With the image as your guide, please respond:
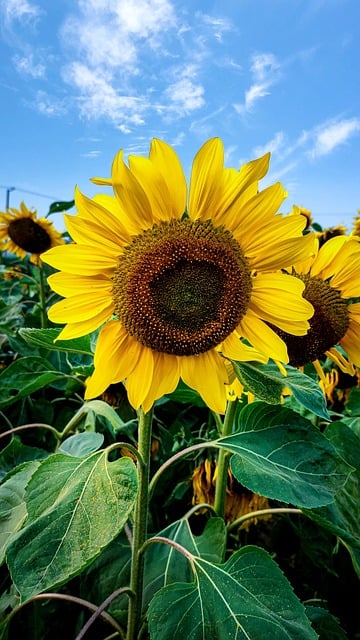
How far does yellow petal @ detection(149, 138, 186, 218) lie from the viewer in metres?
0.76

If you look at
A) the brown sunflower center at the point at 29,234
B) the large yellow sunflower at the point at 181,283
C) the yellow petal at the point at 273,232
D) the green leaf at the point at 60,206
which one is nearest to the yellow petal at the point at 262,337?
the large yellow sunflower at the point at 181,283

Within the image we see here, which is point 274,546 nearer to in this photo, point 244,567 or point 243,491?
point 243,491

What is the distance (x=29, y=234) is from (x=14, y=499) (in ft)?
7.83

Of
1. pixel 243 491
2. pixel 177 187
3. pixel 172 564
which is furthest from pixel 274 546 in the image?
pixel 177 187

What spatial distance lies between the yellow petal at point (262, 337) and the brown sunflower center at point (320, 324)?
16cm

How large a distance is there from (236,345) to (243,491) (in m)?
0.64

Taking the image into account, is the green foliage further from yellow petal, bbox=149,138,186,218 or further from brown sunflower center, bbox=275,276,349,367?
yellow petal, bbox=149,138,186,218

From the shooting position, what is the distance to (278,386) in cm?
78

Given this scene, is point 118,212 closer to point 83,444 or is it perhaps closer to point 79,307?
point 79,307

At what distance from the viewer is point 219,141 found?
2.51 ft

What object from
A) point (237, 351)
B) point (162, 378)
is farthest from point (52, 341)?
point (237, 351)

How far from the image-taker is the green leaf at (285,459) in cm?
72

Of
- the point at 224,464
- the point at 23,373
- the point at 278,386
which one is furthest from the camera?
the point at 23,373

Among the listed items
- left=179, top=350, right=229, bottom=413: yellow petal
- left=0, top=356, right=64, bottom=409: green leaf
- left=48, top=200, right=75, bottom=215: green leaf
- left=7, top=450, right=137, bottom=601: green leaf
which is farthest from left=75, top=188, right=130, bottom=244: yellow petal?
left=48, top=200, right=75, bottom=215: green leaf
